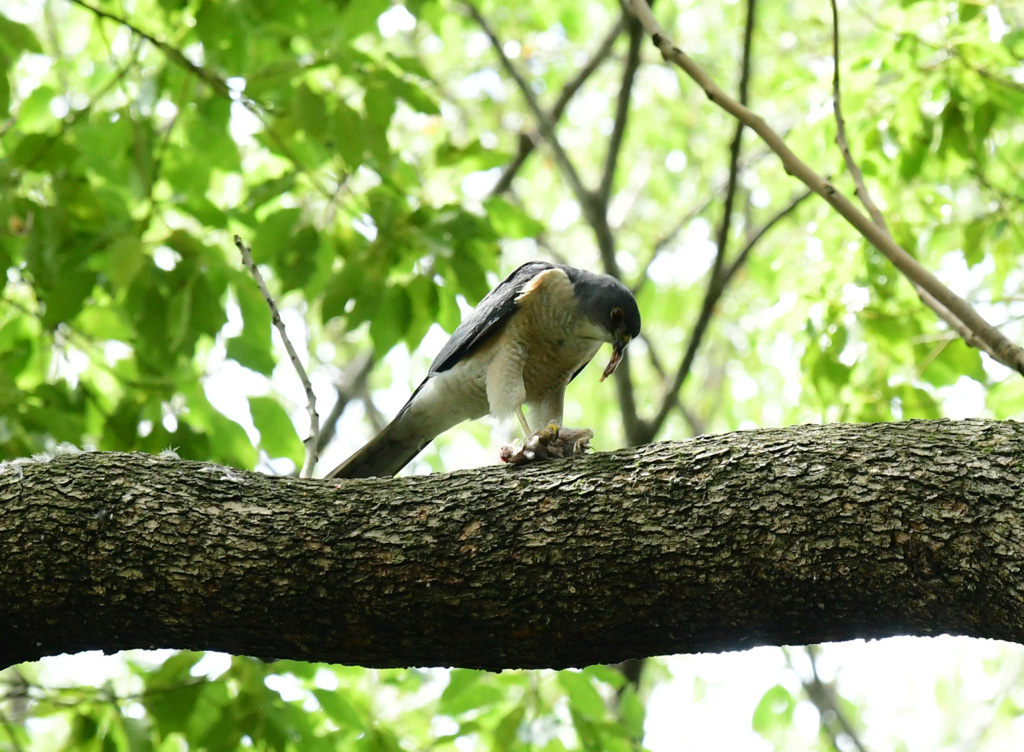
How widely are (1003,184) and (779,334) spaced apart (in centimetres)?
176

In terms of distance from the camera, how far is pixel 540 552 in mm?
2537

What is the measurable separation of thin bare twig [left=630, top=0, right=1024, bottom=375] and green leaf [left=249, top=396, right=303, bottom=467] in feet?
7.12

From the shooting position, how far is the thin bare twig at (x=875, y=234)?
3.12 metres

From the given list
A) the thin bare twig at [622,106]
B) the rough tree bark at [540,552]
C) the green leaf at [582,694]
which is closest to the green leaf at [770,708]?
the green leaf at [582,694]

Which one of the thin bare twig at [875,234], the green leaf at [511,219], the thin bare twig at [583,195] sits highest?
the thin bare twig at [583,195]

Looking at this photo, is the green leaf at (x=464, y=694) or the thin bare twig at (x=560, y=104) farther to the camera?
the thin bare twig at (x=560, y=104)

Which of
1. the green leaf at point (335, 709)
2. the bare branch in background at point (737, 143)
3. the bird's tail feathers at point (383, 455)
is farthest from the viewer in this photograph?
the bare branch in background at point (737, 143)

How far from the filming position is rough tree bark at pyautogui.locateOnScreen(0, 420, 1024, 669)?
2299 millimetres

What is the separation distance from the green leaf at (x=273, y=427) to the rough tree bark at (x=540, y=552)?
123 centimetres

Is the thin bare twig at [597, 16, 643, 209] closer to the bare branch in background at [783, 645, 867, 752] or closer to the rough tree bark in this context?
the bare branch in background at [783, 645, 867, 752]

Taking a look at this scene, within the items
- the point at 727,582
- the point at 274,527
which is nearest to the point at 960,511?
the point at 727,582

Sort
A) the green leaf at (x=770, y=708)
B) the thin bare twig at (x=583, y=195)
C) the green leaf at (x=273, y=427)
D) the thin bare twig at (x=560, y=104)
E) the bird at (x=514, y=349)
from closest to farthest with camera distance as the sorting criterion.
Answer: the green leaf at (x=273, y=427), the bird at (x=514, y=349), the green leaf at (x=770, y=708), the thin bare twig at (x=583, y=195), the thin bare twig at (x=560, y=104)

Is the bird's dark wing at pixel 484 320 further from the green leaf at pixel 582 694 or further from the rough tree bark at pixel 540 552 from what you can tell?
the rough tree bark at pixel 540 552

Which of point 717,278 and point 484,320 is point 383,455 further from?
point 717,278
